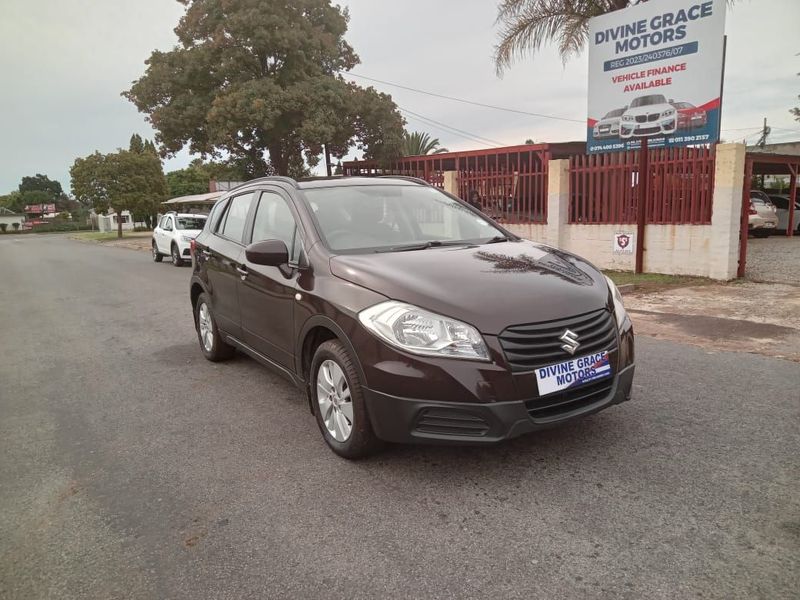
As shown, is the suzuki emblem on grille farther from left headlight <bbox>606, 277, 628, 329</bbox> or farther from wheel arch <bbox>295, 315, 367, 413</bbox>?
wheel arch <bbox>295, 315, 367, 413</bbox>

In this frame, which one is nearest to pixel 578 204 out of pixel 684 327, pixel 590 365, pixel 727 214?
pixel 727 214

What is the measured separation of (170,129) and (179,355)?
1859 centimetres

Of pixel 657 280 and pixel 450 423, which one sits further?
pixel 657 280

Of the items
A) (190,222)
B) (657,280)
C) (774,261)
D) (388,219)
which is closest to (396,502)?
(388,219)

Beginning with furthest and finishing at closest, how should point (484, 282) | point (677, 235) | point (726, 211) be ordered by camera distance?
point (677, 235), point (726, 211), point (484, 282)

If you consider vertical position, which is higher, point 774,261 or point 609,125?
point 609,125

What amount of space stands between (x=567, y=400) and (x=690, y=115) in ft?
31.1

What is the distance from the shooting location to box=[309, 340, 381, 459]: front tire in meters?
3.25

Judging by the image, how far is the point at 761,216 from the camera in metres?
19.0

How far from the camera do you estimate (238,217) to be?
16.9 feet

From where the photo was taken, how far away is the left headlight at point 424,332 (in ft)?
9.63

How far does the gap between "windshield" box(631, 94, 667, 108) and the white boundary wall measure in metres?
1.68

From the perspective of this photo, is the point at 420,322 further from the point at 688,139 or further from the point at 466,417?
the point at 688,139

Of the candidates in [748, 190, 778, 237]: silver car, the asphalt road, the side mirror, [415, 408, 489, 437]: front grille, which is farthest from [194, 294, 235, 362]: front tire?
[748, 190, 778, 237]: silver car
